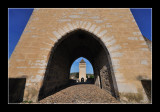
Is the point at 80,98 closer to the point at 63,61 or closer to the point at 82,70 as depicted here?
the point at 63,61

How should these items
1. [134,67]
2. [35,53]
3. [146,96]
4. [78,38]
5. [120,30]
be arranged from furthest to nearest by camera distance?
[78,38] → [120,30] → [35,53] → [134,67] → [146,96]

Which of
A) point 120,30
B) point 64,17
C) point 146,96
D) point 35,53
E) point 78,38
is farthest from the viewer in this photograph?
point 78,38

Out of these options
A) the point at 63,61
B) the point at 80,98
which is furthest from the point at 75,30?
the point at 80,98

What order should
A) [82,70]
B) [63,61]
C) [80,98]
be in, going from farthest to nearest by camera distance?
[82,70]
[63,61]
[80,98]

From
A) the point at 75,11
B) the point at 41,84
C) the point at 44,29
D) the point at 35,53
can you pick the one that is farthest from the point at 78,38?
the point at 41,84

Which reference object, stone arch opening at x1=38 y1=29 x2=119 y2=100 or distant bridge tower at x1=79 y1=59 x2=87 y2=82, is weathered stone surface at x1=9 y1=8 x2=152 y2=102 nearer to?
stone arch opening at x1=38 y1=29 x2=119 y2=100

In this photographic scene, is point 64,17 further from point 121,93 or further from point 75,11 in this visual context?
point 121,93

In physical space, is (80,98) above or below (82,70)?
above

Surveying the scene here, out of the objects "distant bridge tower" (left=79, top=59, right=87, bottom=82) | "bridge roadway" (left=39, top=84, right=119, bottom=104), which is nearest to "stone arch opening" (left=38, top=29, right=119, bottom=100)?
"bridge roadway" (left=39, top=84, right=119, bottom=104)

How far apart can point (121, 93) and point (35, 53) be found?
12.5ft

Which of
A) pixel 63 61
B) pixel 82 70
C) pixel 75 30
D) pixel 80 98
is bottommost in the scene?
pixel 82 70

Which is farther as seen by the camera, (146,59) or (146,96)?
(146,59)

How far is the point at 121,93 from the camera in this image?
2.38 metres

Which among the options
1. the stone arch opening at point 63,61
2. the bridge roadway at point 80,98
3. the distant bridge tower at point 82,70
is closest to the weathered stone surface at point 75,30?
the stone arch opening at point 63,61
